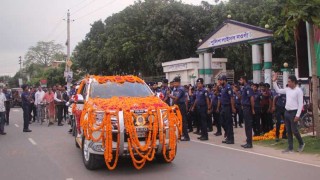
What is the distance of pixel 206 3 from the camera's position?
119ft

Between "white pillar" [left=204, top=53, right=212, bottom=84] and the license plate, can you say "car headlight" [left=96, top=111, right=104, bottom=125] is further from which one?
"white pillar" [left=204, top=53, right=212, bottom=84]

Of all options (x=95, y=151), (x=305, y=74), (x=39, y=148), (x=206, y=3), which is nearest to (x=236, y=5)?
(x=206, y=3)

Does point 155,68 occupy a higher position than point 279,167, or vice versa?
point 155,68

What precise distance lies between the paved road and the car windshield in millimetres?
1556

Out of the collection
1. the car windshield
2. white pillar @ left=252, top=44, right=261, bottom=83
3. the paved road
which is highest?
white pillar @ left=252, top=44, right=261, bottom=83

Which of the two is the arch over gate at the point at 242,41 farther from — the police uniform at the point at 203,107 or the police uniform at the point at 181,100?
the police uniform at the point at 181,100

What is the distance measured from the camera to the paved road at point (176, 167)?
7270 mm

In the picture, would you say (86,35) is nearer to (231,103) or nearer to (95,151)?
(231,103)

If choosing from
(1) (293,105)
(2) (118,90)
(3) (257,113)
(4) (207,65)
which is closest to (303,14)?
(1) (293,105)

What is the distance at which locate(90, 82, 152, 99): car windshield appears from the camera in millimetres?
8758

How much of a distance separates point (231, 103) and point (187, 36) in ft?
79.4

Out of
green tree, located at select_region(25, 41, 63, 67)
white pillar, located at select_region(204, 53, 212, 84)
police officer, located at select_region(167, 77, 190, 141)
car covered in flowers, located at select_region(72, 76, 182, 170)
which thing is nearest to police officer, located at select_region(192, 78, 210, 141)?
police officer, located at select_region(167, 77, 190, 141)

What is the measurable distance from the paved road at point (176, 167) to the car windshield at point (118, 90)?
156 centimetres

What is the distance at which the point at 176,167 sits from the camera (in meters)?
8.04
